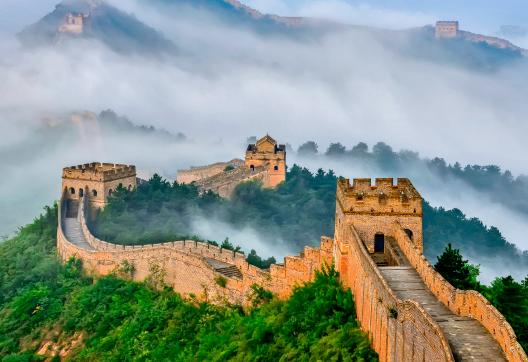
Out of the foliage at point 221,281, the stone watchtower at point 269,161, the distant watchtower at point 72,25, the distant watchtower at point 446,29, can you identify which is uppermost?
the distant watchtower at point 446,29

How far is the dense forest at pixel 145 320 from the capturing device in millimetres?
21908

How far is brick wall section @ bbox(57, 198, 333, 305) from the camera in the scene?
27.3 metres

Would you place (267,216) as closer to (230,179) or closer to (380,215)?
(230,179)

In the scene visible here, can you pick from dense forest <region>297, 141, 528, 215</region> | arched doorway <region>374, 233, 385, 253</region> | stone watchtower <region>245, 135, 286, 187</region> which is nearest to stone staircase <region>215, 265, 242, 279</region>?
arched doorway <region>374, 233, 385, 253</region>

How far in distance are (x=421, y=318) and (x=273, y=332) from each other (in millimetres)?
10007

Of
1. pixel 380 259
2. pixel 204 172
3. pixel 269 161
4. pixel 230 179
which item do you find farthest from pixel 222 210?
pixel 380 259

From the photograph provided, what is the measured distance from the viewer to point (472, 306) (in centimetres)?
1551

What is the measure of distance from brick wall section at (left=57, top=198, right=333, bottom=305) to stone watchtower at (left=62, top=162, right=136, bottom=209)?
25.3 feet

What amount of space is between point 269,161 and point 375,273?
48.0 meters

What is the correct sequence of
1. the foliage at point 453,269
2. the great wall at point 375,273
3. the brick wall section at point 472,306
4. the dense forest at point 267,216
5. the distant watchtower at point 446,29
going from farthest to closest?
the distant watchtower at point 446,29 < the dense forest at point 267,216 < the foliage at point 453,269 < the great wall at point 375,273 < the brick wall section at point 472,306

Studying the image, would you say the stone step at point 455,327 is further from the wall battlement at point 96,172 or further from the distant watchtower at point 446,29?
the distant watchtower at point 446,29

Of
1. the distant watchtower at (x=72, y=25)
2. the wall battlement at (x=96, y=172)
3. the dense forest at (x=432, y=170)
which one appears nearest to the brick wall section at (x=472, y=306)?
the wall battlement at (x=96, y=172)

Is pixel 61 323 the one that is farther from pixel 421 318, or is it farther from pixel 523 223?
pixel 523 223

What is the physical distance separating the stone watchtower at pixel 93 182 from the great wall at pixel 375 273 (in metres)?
3.92
